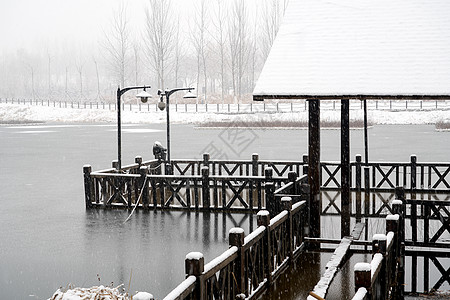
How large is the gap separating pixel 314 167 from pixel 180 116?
60.0m

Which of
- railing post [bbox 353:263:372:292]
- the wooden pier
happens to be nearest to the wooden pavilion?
the wooden pier

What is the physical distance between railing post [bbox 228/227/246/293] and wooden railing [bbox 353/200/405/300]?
171 centimetres

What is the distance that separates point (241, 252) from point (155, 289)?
2.40 metres

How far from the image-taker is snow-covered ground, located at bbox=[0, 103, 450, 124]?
60847 mm

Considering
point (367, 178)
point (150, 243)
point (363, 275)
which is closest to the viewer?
point (363, 275)

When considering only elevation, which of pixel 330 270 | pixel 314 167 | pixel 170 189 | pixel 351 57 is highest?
pixel 351 57

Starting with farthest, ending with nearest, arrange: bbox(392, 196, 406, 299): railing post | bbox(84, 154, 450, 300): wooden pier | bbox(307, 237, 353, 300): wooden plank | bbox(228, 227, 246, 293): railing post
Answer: bbox(392, 196, 406, 299): railing post, bbox(307, 237, 353, 300): wooden plank, bbox(228, 227, 246, 293): railing post, bbox(84, 154, 450, 300): wooden pier

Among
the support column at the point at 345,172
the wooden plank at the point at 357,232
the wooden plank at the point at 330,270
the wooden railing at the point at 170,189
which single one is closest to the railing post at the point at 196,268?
the wooden plank at the point at 330,270

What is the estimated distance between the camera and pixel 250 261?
26.8 ft

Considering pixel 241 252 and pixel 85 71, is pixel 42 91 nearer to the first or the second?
pixel 85 71

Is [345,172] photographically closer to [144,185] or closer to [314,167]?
[314,167]

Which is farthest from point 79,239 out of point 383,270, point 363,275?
point 363,275

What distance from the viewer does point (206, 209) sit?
15.6m

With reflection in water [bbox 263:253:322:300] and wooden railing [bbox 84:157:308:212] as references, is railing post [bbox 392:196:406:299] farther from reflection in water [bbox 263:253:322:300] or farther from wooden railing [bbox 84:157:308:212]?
wooden railing [bbox 84:157:308:212]
